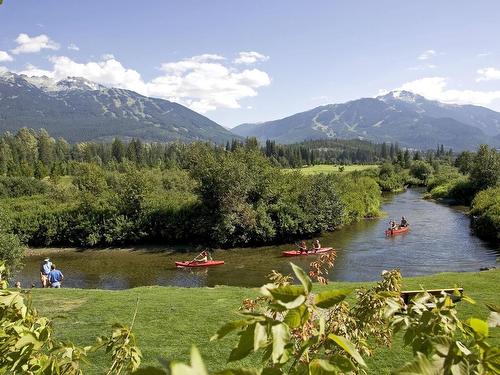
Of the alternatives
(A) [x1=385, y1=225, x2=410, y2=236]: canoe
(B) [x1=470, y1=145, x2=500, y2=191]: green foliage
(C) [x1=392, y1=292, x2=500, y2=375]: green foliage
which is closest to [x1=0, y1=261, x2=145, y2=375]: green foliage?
(C) [x1=392, y1=292, x2=500, y2=375]: green foliage

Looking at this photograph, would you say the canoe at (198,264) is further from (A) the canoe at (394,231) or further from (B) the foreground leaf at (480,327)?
(B) the foreground leaf at (480,327)

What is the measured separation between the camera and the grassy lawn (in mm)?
10078

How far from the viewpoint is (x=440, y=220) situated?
47.4 m

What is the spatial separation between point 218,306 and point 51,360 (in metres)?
→ 12.1

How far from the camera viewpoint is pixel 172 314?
13.4 meters

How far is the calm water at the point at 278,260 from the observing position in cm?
2844

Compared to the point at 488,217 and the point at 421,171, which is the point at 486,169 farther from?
the point at 421,171

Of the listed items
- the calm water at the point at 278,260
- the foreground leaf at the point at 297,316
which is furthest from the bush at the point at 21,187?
the foreground leaf at the point at 297,316

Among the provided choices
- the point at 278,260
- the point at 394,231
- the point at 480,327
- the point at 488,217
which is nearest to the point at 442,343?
the point at 480,327

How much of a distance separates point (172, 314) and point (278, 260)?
65.1ft

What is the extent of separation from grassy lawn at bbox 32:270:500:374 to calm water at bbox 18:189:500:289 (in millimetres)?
10065

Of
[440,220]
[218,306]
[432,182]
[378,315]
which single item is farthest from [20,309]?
[432,182]

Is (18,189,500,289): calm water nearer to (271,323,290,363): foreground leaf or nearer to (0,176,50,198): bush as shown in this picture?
(271,323,290,363): foreground leaf

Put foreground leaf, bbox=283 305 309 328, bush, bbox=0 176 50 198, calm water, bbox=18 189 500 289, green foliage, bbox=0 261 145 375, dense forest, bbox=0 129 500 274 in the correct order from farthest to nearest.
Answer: bush, bbox=0 176 50 198, dense forest, bbox=0 129 500 274, calm water, bbox=18 189 500 289, green foliage, bbox=0 261 145 375, foreground leaf, bbox=283 305 309 328
